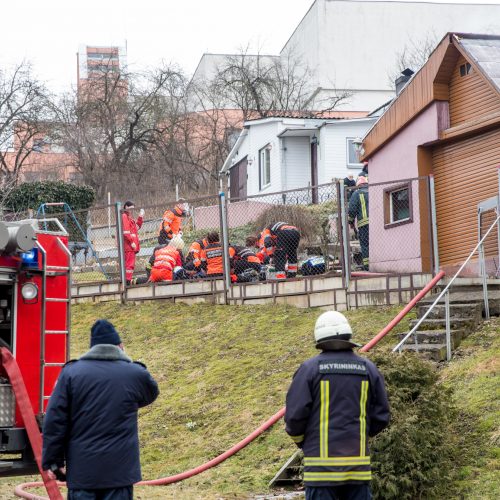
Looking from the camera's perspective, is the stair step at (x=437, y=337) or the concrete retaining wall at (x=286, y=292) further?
the concrete retaining wall at (x=286, y=292)

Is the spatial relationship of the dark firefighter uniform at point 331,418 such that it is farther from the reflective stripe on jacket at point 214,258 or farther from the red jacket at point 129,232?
the red jacket at point 129,232

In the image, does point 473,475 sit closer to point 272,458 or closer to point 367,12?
point 272,458

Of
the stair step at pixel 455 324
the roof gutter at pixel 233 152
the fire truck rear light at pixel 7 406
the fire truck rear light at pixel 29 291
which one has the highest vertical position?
the roof gutter at pixel 233 152

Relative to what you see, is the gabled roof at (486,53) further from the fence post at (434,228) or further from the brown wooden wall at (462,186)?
the fence post at (434,228)

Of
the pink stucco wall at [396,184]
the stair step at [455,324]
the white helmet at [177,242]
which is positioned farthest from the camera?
the white helmet at [177,242]

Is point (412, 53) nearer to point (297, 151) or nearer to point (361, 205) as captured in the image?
point (297, 151)

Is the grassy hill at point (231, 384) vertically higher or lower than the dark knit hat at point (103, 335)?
lower

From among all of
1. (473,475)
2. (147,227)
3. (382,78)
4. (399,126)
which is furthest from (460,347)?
(382,78)

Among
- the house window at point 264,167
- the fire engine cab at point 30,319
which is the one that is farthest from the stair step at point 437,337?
the house window at point 264,167

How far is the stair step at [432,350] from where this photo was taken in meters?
12.1

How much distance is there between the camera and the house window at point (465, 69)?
52.3ft

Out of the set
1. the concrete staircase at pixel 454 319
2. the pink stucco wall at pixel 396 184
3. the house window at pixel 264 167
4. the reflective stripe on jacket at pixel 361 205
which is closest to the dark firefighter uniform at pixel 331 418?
the concrete staircase at pixel 454 319

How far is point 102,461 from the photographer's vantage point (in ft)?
21.0

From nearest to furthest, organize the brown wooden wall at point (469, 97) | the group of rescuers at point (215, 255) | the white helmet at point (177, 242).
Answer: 1. the brown wooden wall at point (469, 97)
2. the group of rescuers at point (215, 255)
3. the white helmet at point (177, 242)
